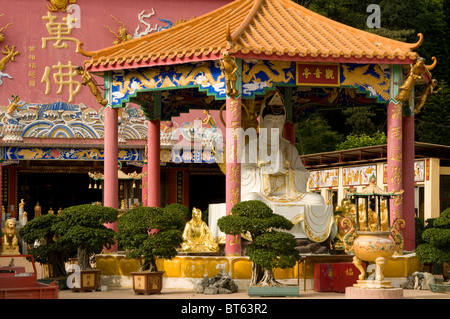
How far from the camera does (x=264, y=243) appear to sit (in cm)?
1424

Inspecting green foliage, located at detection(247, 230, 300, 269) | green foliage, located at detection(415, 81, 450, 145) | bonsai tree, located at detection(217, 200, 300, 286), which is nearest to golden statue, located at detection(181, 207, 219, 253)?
bonsai tree, located at detection(217, 200, 300, 286)

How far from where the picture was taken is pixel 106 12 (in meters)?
31.2

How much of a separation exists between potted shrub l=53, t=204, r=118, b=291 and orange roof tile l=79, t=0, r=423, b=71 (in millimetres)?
3123

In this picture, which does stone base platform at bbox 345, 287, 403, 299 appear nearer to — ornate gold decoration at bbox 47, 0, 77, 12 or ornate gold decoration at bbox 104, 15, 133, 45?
ornate gold decoration at bbox 104, 15, 133, 45

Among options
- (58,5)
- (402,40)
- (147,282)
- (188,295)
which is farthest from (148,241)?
(402,40)

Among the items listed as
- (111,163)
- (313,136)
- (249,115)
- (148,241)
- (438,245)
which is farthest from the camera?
(313,136)

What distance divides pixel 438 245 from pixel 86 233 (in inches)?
256

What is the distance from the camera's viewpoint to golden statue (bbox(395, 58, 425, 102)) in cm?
1661

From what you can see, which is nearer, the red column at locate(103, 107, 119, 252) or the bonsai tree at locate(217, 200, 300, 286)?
the bonsai tree at locate(217, 200, 300, 286)

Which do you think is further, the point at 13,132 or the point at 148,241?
the point at 13,132

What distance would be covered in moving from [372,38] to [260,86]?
286cm

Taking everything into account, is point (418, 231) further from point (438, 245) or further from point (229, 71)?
point (229, 71)

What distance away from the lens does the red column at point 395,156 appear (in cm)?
1680

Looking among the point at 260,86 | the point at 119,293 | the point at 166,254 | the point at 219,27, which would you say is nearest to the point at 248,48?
the point at 260,86
